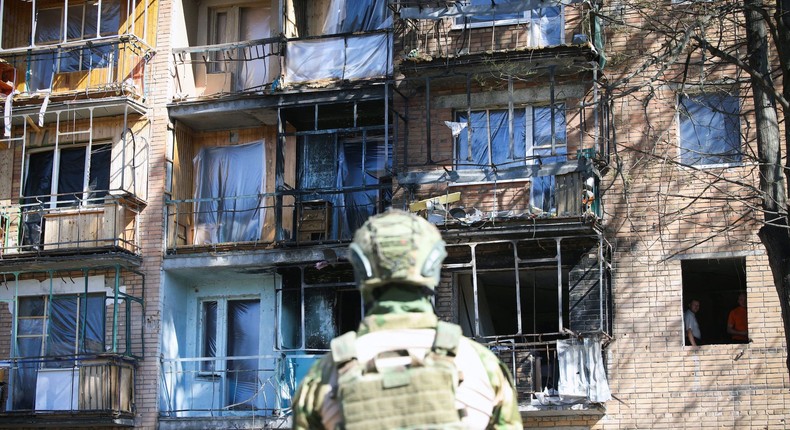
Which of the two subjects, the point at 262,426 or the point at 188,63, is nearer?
the point at 262,426

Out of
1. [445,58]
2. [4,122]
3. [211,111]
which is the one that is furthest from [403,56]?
[4,122]

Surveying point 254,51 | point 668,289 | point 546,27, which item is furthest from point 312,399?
point 254,51

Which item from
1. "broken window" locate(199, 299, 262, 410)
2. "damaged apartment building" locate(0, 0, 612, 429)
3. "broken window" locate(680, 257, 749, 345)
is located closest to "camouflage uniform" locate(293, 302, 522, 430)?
"damaged apartment building" locate(0, 0, 612, 429)

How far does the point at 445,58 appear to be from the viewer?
83.2 ft

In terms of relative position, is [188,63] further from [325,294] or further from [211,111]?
[325,294]

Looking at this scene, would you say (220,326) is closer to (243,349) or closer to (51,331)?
(243,349)

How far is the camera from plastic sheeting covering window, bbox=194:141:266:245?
94.8 ft

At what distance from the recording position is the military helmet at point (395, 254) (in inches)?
354

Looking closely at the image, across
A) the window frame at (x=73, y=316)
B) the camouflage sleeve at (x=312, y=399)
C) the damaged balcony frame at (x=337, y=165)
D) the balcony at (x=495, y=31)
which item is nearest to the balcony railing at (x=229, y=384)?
the window frame at (x=73, y=316)

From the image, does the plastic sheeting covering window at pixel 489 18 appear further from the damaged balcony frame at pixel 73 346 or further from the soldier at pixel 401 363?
the soldier at pixel 401 363

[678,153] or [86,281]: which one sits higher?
[678,153]

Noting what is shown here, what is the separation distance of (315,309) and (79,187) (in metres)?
5.58

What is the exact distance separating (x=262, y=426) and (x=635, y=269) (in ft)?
23.8

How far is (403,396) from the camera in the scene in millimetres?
8523
